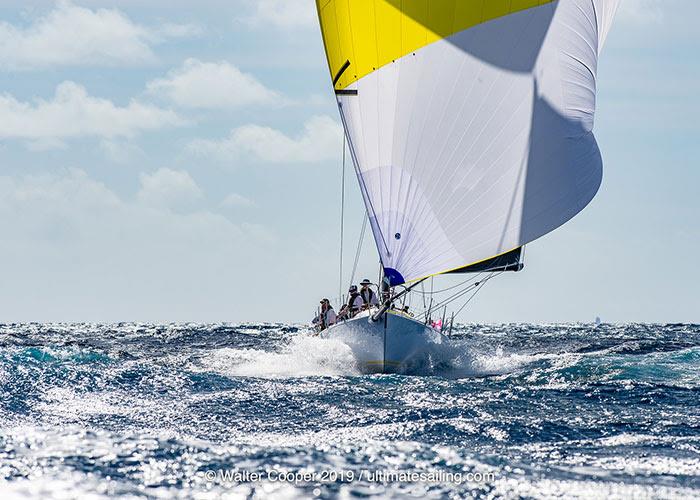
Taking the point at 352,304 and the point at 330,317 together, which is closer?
the point at 352,304

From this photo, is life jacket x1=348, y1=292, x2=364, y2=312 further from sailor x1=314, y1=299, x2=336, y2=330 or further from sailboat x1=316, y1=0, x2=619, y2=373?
sailboat x1=316, y1=0, x2=619, y2=373

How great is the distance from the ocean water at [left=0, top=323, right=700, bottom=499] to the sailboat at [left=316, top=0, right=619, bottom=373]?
2338mm

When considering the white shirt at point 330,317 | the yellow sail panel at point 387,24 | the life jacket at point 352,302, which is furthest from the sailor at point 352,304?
the yellow sail panel at point 387,24

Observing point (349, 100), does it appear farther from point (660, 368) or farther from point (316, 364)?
point (660, 368)

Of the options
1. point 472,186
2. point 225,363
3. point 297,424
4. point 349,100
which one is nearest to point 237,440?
point 297,424

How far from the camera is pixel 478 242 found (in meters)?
17.7

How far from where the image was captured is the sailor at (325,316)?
22172 mm

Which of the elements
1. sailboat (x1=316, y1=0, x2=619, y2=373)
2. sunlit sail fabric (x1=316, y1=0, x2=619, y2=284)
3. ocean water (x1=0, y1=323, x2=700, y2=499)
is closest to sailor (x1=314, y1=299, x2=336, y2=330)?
ocean water (x1=0, y1=323, x2=700, y2=499)

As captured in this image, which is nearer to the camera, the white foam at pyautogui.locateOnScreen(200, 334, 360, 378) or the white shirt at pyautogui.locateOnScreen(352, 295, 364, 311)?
the white foam at pyautogui.locateOnScreen(200, 334, 360, 378)

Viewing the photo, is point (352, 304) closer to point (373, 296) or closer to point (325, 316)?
point (373, 296)

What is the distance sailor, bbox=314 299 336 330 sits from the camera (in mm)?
22172

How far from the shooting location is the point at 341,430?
39.0 feet

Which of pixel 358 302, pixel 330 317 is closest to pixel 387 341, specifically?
pixel 358 302

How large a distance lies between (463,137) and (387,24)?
3188 millimetres
